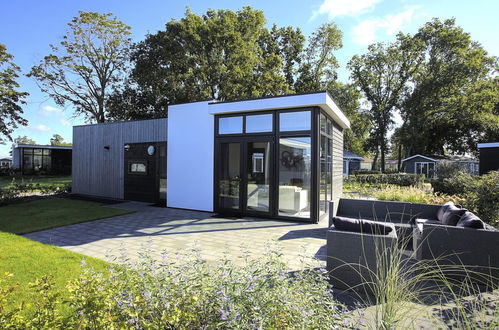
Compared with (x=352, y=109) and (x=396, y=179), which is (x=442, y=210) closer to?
(x=396, y=179)

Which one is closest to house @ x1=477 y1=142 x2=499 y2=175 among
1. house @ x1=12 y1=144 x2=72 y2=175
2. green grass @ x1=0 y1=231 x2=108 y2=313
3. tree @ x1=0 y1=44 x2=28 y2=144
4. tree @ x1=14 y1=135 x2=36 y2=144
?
green grass @ x1=0 y1=231 x2=108 y2=313

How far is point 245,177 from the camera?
7477mm

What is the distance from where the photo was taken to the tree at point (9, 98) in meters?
20.0

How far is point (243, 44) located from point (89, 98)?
42.3ft

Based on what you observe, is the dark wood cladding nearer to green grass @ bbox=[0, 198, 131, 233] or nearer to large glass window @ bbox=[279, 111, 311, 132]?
large glass window @ bbox=[279, 111, 311, 132]

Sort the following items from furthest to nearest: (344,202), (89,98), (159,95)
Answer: (89,98) → (159,95) → (344,202)

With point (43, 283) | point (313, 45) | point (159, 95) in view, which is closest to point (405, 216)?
point (43, 283)

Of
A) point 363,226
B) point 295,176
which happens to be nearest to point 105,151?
point 295,176

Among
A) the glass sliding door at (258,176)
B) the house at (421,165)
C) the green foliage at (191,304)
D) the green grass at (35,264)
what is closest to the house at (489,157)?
the house at (421,165)

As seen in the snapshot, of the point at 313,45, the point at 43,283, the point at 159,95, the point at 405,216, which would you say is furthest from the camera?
the point at 313,45

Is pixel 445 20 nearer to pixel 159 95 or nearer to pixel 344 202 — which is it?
pixel 159 95

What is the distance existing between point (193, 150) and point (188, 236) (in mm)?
3478

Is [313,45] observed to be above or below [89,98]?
above

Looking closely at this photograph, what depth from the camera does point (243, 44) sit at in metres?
17.0
